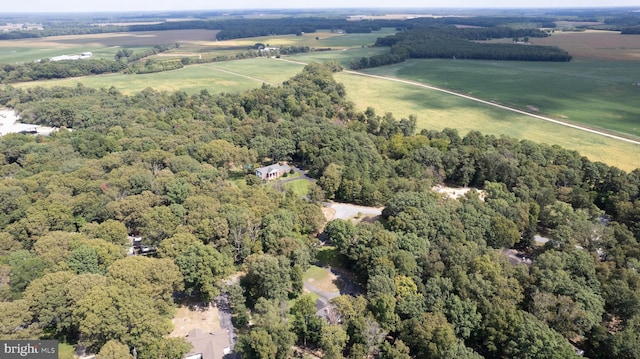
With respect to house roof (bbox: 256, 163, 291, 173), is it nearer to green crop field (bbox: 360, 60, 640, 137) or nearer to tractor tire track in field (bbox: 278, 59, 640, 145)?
tractor tire track in field (bbox: 278, 59, 640, 145)

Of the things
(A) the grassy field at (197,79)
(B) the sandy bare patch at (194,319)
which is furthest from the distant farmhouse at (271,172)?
(A) the grassy field at (197,79)

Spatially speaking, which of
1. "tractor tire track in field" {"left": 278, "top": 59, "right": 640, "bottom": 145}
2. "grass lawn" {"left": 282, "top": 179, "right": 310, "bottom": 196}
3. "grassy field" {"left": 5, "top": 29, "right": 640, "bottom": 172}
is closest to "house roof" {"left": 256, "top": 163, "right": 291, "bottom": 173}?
"grass lawn" {"left": 282, "top": 179, "right": 310, "bottom": 196}

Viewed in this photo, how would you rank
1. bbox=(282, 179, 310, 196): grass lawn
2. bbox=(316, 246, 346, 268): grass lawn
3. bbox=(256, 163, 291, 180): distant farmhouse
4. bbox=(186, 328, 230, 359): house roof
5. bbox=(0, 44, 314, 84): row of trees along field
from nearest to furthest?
bbox=(186, 328, 230, 359): house roof → bbox=(316, 246, 346, 268): grass lawn → bbox=(282, 179, 310, 196): grass lawn → bbox=(256, 163, 291, 180): distant farmhouse → bbox=(0, 44, 314, 84): row of trees along field

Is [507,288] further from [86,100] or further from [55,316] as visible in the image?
[86,100]

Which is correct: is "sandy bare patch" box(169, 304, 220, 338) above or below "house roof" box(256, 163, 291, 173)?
below

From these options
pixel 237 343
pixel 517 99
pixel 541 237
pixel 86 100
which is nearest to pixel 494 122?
pixel 517 99
